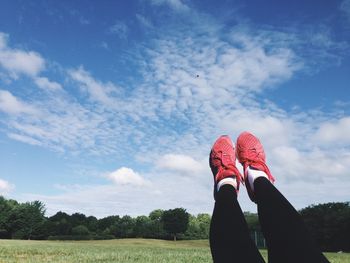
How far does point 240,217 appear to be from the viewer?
360 cm

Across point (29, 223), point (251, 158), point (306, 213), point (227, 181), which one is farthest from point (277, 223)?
point (29, 223)

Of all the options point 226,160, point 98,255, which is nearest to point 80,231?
point 98,255

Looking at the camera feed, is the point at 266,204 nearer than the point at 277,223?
No

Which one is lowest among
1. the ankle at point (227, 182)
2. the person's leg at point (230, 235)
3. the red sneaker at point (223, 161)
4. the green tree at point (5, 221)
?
the person's leg at point (230, 235)

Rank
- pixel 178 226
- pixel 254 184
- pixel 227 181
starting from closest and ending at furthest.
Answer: pixel 254 184
pixel 227 181
pixel 178 226

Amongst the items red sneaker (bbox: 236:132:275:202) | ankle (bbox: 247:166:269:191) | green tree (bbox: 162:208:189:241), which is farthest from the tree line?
ankle (bbox: 247:166:269:191)

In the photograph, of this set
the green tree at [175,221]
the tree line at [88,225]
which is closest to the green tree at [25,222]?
the tree line at [88,225]

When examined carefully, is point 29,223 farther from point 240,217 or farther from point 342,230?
point 240,217

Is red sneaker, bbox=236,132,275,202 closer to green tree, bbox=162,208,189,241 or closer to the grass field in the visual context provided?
the grass field

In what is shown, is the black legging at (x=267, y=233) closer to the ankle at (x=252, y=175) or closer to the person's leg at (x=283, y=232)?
the person's leg at (x=283, y=232)

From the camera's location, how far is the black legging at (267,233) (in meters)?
2.92

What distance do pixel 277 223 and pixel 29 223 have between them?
9867 centimetres

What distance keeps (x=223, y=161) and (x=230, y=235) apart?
1962 mm

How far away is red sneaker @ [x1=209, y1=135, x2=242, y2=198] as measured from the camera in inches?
192
